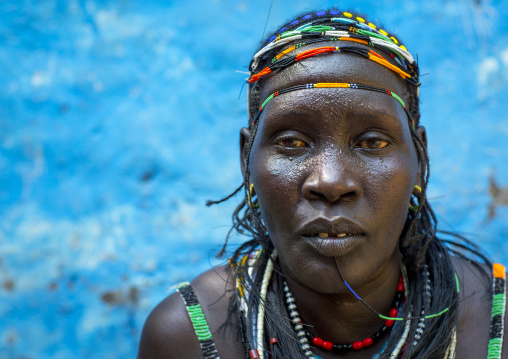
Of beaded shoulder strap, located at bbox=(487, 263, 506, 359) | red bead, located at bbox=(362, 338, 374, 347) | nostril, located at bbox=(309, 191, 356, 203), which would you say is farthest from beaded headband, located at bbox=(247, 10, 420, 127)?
red bead, located at bbox=(362, 338, 374, 347)

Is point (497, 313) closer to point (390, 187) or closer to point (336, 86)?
point (390, 187)

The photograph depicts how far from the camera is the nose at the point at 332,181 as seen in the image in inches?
71.9

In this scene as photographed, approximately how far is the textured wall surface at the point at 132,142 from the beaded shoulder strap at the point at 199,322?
2.63 feet

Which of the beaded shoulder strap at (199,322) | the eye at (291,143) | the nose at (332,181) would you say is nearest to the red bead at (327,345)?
the beaded shoulder strap at (199,322)

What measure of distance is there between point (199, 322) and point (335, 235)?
84 cm

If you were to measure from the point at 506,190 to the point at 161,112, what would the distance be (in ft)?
7.36

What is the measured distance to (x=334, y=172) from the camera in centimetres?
186

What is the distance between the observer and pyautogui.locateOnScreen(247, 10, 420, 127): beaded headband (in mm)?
2072

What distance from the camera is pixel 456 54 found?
357 centimetres

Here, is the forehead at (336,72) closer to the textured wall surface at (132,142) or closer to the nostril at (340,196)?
the nostril at (340,196)

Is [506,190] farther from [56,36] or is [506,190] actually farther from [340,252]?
[56,36]

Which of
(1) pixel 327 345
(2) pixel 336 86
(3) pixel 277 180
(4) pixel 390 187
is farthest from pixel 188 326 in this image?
(2) pixel 336 86

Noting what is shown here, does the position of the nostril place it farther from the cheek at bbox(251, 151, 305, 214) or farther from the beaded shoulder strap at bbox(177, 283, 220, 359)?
the beaded shoulder strap at bbox(177, 283, 220, 359)

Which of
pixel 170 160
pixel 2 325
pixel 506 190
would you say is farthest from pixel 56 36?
pixel 506 190
